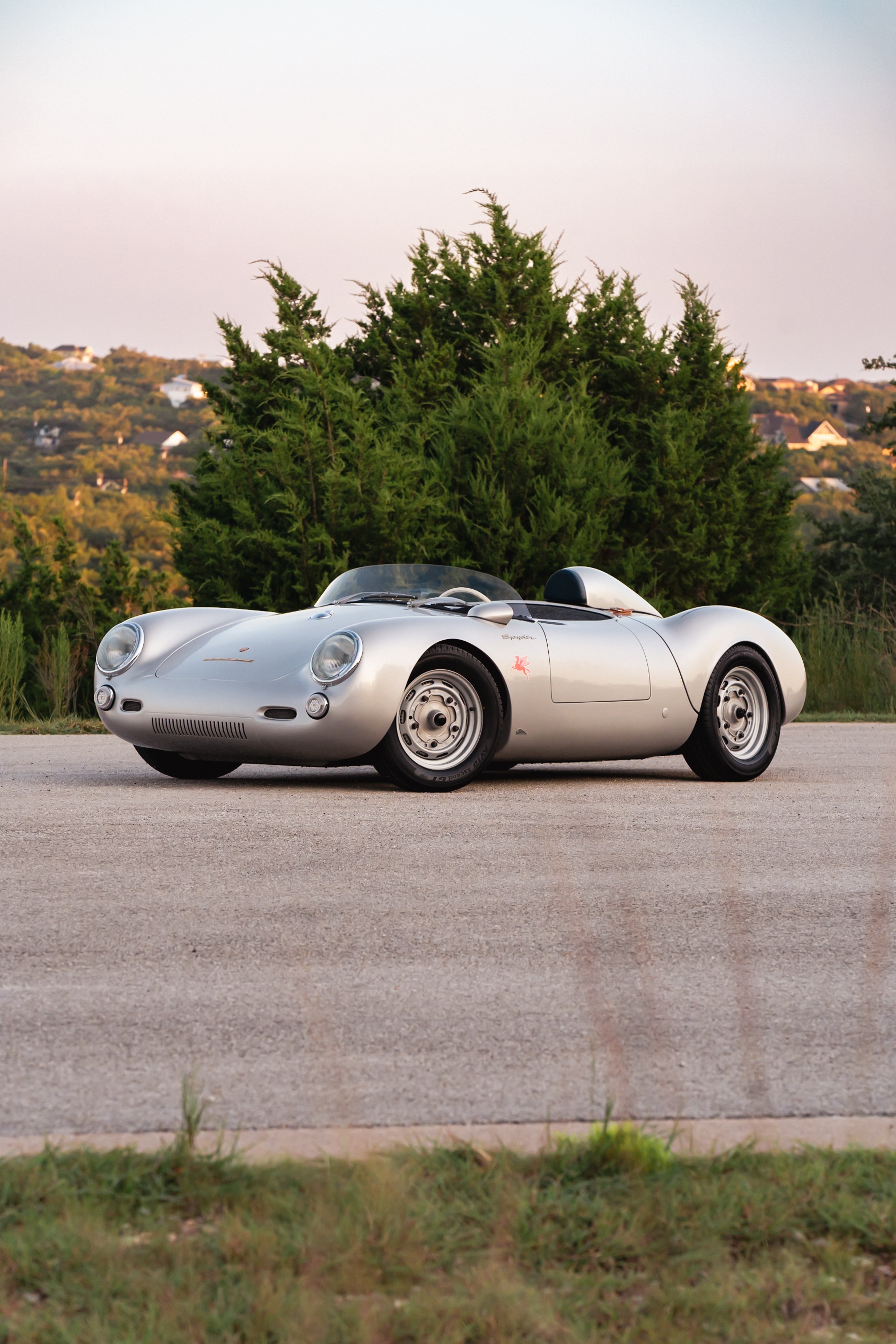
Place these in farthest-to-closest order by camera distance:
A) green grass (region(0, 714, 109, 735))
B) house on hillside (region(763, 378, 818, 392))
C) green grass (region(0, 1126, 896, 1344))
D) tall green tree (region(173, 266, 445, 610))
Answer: house on hillside (region(763, 378, 818, 392)) → tall green tree (region(173, 266, 445, 610)) → green grass (region(0, 714, 109, 735)) → green grass (region(0, 1126, 896, 1344))

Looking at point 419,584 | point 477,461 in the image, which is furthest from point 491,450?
point 419,584

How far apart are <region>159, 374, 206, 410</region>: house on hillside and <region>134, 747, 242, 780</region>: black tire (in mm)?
56309

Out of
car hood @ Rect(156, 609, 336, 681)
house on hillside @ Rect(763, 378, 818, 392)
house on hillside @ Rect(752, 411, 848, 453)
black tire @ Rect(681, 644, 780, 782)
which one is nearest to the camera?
car hood @ Rect(156, 609, 336, 681)

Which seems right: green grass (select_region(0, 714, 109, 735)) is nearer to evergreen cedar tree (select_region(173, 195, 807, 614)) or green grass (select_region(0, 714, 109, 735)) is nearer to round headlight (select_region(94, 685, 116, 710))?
evergreen cedar tree (select_region(173, 195, 807, 614))

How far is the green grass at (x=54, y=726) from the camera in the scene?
12977 millimetres

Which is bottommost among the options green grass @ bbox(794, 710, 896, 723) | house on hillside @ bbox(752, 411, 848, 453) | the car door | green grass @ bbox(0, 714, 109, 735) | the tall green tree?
green grass @ bbox(0, 714, 109, 735)

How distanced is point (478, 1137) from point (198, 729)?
545 centimetres

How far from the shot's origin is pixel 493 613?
827cm

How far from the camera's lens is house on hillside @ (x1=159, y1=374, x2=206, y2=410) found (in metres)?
69.1

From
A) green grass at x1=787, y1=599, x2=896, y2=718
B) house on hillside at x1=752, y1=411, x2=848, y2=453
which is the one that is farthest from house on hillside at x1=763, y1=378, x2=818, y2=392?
green grass at x1=787, y1=599, x2=896, y2=718

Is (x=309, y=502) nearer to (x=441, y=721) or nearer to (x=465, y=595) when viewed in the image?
(x=465, y=595)

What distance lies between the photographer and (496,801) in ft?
25.7

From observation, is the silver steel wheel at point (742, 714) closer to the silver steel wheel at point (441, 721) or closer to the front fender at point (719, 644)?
the front fender at point (719, 644)

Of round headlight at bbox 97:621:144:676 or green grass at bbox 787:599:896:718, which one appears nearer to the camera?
round headlight at bbox 97:621:144:676
